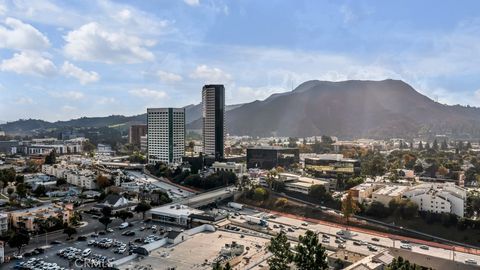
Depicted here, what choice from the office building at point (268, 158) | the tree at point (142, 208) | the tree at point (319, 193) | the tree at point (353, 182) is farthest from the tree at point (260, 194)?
the office building at point (268, 158)

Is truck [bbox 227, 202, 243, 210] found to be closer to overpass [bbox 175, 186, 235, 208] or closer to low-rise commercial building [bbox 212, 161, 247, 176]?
overpass [bbox 175, 186, 235, 208]

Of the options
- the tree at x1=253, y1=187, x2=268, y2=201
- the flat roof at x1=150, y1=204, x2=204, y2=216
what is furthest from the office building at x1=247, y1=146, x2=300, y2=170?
the flat roof at x1=150, y1=204, x2=204, y2=216

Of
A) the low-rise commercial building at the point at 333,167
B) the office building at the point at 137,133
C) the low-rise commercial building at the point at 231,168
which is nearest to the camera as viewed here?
the low-rise commercial building at the point at 333,167

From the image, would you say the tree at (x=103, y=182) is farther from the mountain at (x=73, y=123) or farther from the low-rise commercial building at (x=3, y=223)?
the mountain at (x=73, y=123)

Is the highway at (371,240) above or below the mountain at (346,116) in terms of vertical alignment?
below

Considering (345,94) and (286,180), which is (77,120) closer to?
(345,94)

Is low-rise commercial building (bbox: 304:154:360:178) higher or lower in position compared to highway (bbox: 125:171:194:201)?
higher

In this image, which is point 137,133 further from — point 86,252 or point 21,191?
point 86,252
